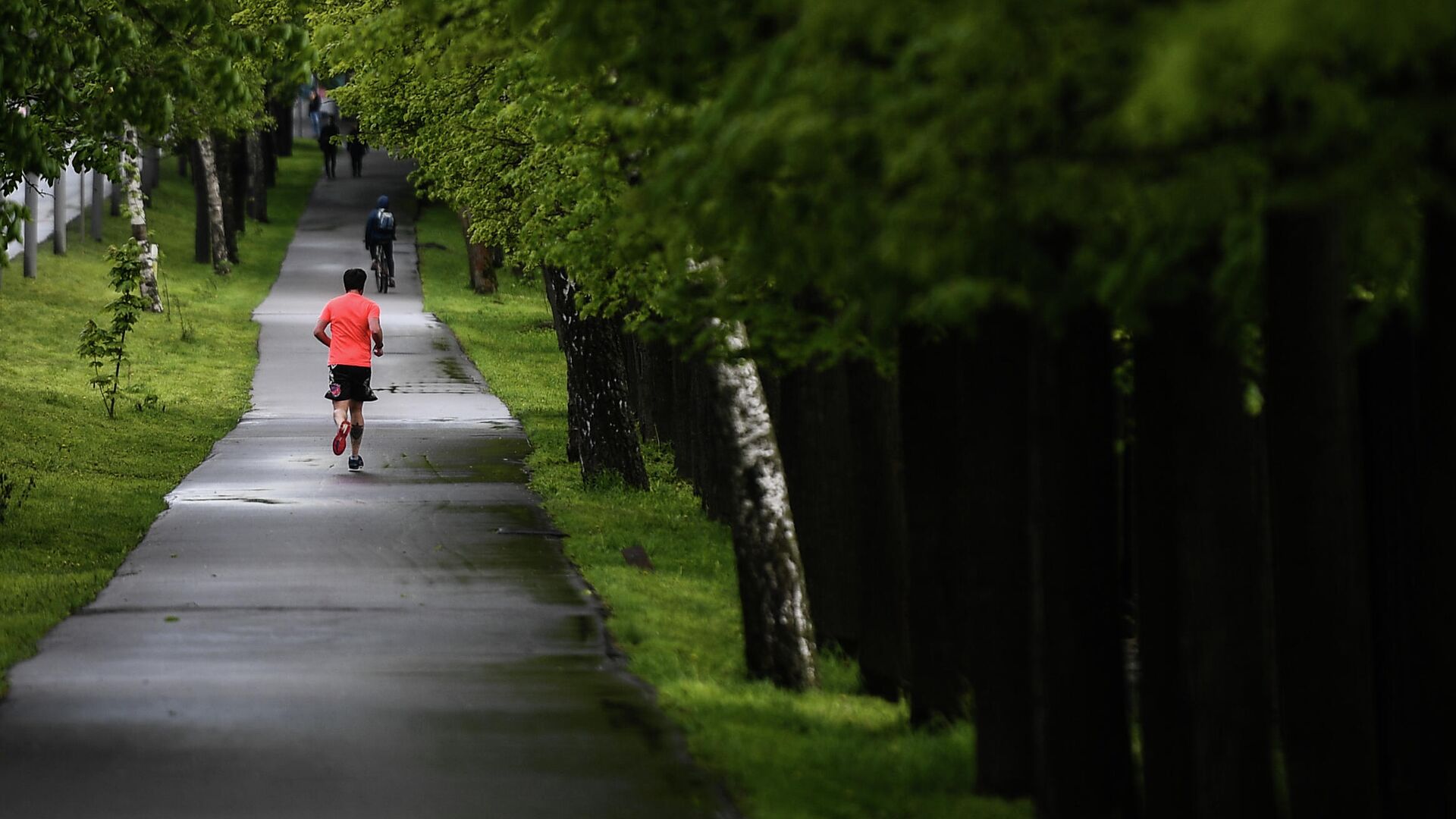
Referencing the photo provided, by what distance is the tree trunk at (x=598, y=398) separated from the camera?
58.2 feet

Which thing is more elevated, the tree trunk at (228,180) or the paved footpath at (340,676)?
the tree trunk at (228,180)

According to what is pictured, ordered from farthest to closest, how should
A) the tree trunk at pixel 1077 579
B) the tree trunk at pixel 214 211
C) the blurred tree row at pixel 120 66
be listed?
the tree trunk at pixel 214 211 < the blurred tree row at pixel 120 66 < the tree trunk at pixel 1077 579

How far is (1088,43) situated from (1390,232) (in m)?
0.75

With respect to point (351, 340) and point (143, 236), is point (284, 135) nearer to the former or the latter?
point (143, 236)

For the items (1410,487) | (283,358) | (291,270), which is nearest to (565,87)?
(1410,487)

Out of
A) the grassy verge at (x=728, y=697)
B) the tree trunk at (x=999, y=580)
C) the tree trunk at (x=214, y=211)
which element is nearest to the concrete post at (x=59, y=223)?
the tree trunk at (x=214, y=211)

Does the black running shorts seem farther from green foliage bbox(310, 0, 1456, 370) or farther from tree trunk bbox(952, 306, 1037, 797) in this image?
green foliage bbox(310, 0, 1456, 370)

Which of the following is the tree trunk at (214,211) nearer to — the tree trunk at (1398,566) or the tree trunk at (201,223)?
the tree trunk at (201,223)

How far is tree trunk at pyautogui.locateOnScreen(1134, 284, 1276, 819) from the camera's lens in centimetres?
608

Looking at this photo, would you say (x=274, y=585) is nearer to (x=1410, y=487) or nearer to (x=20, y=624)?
(x=20, y=624)

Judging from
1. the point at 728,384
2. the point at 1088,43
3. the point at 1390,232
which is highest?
the point at 1088,43

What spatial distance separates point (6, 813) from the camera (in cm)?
670

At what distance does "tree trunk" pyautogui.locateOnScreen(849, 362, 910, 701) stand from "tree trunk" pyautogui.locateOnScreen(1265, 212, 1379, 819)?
3405mm

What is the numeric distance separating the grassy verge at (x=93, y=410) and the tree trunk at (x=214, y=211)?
1.36 feet
